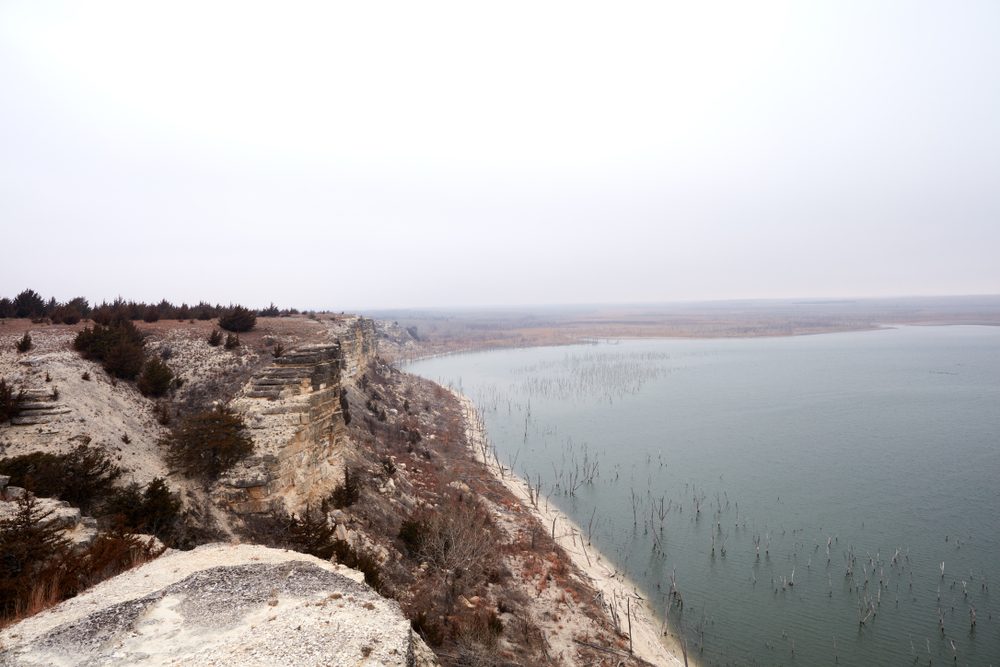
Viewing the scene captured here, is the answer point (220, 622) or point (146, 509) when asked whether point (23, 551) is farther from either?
point (220, 622)

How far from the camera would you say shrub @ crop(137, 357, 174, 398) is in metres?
Result: 14.9

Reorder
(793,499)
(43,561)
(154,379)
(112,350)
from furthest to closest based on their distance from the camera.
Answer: (793,499)
(154,379)
(112,350)
(43,561)

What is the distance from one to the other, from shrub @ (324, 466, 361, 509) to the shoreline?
952 centimetres

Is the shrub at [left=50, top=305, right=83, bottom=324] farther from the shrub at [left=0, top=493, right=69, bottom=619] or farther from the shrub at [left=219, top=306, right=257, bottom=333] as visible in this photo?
the shrub at [left=0, top=493, right=69, bottom=619]

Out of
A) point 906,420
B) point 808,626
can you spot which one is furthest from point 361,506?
point 906,420

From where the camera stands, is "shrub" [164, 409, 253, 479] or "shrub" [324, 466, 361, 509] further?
"shrub" [324, 466, 361, 509]

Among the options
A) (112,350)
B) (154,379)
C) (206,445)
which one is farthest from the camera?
(154,379)

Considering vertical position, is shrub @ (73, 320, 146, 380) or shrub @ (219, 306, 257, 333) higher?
shrub @ (219, 306, 257, 333)

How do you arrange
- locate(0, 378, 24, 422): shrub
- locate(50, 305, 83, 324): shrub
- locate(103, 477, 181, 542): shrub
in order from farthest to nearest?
locate(50, 305, 83, 324): shrub → locate(0, 378, 24, 422): shrub → locate(103, 477, 181, 542): shrub

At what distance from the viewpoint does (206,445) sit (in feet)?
42.8

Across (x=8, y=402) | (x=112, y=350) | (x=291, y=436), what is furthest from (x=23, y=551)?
(x=112, y=350)

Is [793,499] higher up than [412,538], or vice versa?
[412,538]

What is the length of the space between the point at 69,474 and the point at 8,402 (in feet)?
9.43

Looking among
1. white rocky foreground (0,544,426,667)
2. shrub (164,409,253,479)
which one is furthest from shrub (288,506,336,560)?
white rocky foreground (0,544,426,667)
